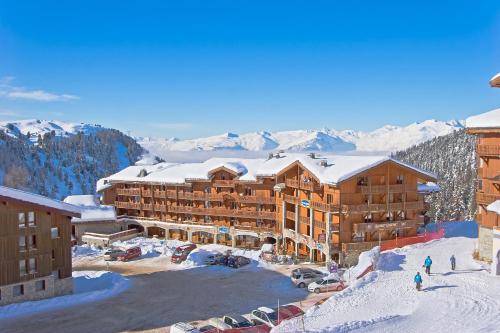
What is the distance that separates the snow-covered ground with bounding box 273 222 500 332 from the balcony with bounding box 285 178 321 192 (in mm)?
14046

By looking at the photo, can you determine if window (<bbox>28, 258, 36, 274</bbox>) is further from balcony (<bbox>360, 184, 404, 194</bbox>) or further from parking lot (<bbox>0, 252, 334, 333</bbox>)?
balcony (<bbox>360, 184, 404, 194</bbox>)

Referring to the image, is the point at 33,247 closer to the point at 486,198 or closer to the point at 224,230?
the point at 224,230

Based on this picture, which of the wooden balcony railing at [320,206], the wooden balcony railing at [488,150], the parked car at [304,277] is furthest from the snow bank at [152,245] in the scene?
the wooden balcony railing at [488,150]

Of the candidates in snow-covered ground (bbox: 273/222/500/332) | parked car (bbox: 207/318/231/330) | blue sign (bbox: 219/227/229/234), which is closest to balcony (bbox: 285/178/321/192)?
blue sign (bbox: 219/227/229/234)

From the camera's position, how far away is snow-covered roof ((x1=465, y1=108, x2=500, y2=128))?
4225cm

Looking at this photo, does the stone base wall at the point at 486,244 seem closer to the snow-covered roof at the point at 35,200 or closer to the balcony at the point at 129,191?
the snow-covered roof at the point at 35,200

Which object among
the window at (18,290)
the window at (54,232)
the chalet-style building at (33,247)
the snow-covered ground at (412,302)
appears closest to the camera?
the snow-covered ground at (412,302)

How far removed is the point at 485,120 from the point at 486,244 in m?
11.0

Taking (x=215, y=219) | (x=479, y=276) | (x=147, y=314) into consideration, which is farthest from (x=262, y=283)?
(x=215, y=219)

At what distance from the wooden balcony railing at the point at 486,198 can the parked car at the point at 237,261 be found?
81.7 feet

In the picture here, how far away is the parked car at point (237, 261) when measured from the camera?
53.4m

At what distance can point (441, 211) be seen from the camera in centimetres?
13262

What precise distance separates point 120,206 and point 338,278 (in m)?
47.8

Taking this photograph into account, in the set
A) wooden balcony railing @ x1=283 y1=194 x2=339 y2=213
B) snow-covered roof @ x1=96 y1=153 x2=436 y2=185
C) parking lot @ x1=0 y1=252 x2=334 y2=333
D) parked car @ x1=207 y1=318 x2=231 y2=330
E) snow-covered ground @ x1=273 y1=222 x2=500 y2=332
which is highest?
snow-covered roof @ x1=96 y1=153 x2=436 y2=185
